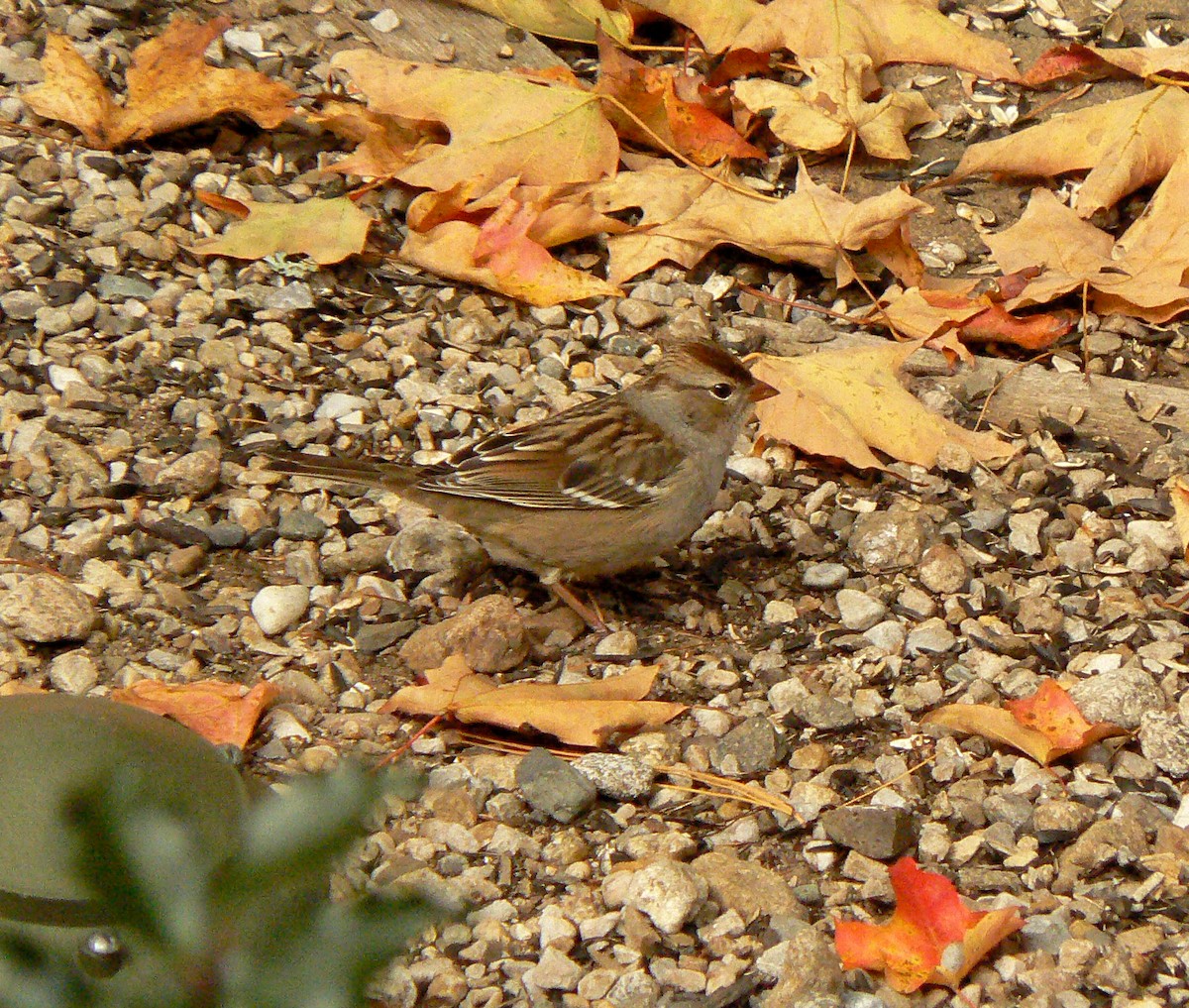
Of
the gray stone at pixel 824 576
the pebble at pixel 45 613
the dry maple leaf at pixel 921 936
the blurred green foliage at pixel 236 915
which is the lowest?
the gray stone at pixel 824 576

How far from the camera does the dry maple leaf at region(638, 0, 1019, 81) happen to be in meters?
4.50

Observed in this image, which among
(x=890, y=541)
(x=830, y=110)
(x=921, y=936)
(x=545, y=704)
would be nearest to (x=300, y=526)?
(x=545, y=704)

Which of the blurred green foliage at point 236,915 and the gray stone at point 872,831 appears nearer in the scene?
the blurred green foliage at point 236,915

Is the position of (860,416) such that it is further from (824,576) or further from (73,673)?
(73,673)

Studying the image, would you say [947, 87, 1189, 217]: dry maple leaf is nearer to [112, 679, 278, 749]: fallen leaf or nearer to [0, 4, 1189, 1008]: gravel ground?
[0, 4, 1189, 1008]: gravel ground

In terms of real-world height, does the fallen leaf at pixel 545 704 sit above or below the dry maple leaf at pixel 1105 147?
below

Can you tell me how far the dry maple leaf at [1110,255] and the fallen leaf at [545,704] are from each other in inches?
64.5

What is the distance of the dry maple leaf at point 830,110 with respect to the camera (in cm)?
436

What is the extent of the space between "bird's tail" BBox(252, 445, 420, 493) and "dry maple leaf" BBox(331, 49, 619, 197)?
1060 mm

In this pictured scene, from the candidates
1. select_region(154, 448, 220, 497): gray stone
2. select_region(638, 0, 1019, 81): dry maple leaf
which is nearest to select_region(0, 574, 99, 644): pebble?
select_region(154, 448, 220, 497): gray stone

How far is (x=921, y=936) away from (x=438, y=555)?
1.49m

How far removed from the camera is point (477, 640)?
3002 millimetres

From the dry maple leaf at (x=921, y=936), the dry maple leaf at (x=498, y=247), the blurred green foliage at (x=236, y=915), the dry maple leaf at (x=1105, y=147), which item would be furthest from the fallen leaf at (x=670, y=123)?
the blurred green foliage at (x=236, y=915)

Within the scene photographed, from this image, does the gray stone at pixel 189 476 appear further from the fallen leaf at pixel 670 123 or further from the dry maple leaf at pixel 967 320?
the dry maple leaf at pixel 967 320
